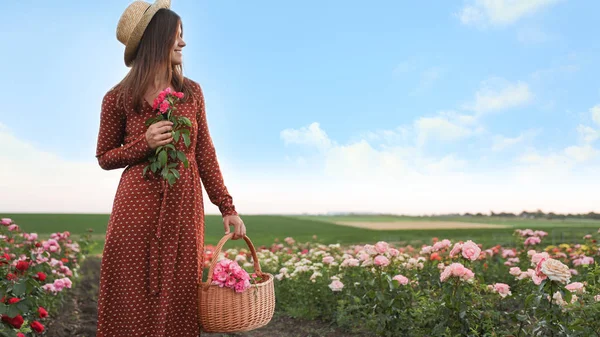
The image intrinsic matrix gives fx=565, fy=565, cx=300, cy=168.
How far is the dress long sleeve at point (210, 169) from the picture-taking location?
10.9 ft

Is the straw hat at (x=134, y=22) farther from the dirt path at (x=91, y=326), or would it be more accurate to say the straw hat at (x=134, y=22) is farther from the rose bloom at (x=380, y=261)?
the dirt path at (x=91, y=326)

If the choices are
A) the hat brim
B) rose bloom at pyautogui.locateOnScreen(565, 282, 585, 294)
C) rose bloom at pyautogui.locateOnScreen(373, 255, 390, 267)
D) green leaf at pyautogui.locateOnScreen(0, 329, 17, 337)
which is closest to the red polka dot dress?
the hat brim

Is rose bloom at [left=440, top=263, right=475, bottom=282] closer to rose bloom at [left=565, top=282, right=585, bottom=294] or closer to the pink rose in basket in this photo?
rose bloom at [left=565, top=282, right=585, bottom=294]

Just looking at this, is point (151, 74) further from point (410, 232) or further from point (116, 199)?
point (410, 232)

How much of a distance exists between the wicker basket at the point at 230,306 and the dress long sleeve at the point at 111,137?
2.48 feet

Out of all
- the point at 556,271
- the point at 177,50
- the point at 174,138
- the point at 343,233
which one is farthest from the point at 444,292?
the point at 343,233

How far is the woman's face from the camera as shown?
10.6 feet

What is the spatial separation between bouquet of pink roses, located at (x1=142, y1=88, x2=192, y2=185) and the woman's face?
0.28 metres

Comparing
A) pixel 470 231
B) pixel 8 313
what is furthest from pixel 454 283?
pixel 470 231

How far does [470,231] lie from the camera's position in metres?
12.5

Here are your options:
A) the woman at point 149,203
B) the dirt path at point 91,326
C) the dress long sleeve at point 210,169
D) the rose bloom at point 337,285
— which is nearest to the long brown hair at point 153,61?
the woman at point 149,203

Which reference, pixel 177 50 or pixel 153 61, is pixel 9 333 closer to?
pixel 153 61

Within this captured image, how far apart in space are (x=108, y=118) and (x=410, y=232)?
10.4 meters

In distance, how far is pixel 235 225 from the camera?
332 cm
